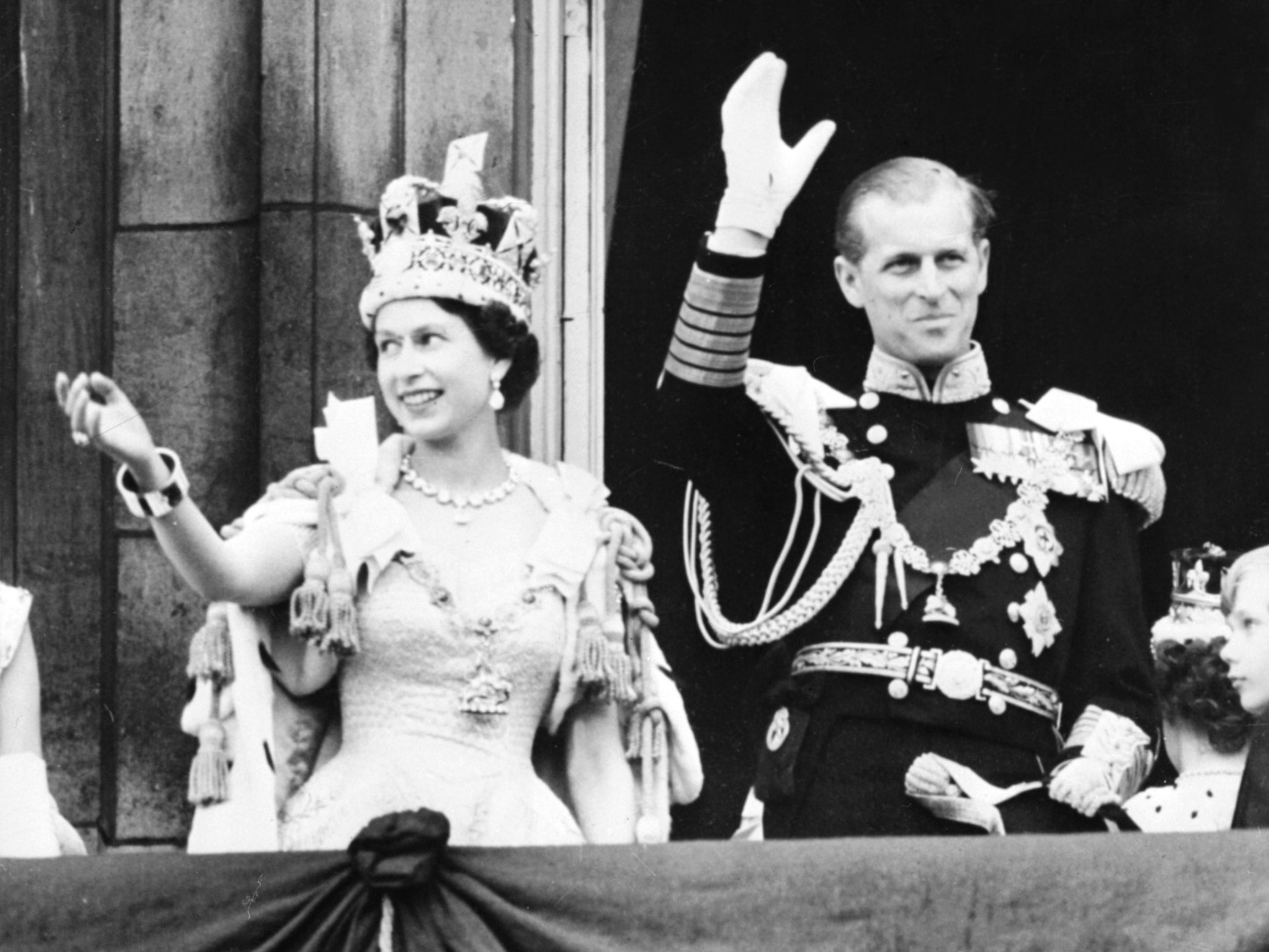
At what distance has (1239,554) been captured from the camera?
6.98 metres

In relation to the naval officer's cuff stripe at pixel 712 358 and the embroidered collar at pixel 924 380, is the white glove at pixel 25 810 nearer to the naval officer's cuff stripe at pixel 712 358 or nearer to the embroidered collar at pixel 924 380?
the naval officer's cuff stripe at pixel 712 358

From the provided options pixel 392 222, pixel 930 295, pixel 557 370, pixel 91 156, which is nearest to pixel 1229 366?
pixel 930 295

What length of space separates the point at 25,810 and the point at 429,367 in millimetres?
1074

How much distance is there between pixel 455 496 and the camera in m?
6.50

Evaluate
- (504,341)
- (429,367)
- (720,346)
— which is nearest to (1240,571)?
(720,346)

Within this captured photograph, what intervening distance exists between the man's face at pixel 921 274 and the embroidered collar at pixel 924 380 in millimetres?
A: 17

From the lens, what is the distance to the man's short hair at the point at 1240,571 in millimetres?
6699

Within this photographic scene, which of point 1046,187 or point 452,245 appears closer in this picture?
point 452,245

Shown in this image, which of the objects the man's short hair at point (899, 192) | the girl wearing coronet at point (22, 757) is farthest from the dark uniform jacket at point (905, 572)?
the girl wearing coronet at point (22, 757)

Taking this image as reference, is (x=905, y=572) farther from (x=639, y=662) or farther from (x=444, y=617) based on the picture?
(x=444, y=617)

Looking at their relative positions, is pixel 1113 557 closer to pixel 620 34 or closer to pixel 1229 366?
pixel 1229 366

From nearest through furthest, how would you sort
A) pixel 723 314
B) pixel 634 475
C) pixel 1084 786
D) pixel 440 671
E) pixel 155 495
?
pixel 155 495 → pixel 440 671 → pixel 1084 786 → pixel 723 314 → pixel 634 475

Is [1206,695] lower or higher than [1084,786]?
higher

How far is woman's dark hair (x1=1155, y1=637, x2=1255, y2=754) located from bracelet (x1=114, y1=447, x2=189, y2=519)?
1977 mm
